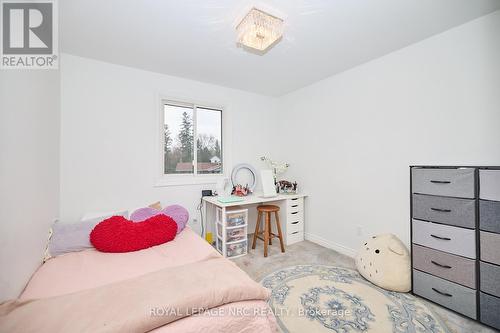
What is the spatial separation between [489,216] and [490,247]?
0.73 feet

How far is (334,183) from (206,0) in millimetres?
2496

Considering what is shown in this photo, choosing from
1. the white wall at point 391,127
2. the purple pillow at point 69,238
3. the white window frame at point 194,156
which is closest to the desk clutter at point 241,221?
the white wall at point 391,127

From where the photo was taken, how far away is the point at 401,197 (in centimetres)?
215

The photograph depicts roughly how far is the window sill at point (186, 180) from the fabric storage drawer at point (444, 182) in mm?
2327

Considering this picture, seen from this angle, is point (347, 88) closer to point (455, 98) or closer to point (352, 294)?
point (455, 98)

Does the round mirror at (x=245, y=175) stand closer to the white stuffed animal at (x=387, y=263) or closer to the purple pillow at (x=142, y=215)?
the purple pillow at (x=142, y=215)

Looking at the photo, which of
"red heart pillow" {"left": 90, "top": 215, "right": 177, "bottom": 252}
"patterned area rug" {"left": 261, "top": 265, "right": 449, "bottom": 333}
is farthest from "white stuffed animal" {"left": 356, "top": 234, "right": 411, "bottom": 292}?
"red heart pillow" {"left": 90, "top": 215, "right": 177, "bottom": 252}

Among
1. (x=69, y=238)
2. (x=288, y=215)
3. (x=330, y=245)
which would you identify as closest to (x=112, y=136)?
(x=69, y=238)

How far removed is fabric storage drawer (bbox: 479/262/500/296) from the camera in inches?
56.2

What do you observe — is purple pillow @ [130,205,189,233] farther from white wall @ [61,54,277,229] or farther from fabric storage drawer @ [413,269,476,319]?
fabric storage drawer @ [413,269,476,319]

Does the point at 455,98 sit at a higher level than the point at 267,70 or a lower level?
lower

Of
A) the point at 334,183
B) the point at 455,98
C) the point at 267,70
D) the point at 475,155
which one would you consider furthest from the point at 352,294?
the point at 267,70

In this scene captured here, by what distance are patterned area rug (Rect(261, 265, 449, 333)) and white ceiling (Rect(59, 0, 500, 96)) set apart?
95.2 inches

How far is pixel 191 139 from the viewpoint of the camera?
306 cm
